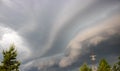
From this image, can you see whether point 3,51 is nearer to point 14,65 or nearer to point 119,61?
point 14,65

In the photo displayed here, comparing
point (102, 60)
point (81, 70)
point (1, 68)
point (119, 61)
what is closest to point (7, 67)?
point (1, 68)

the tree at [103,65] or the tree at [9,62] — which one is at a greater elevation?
the tree at [103,65]

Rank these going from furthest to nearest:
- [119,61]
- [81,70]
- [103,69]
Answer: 1. [119,61]
2. [81,70]
3. [103,69]

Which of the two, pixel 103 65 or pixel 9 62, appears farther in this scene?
pixel 103 65

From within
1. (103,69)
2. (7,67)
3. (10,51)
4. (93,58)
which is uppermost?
(93,58)

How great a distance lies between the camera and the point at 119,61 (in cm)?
11038

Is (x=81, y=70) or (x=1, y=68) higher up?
(x=81, y=70)

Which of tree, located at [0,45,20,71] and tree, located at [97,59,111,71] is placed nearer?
tree, located at [0,45,20,71]

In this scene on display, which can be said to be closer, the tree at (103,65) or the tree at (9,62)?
the tree at (9,62)

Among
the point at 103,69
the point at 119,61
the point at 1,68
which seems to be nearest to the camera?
the point at 1,68

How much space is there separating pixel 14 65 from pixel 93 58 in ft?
187

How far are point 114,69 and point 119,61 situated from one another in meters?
6.55

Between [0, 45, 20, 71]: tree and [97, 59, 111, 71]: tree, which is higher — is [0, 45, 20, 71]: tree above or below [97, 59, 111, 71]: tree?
below

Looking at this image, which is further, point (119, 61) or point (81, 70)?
point (119, 61)
